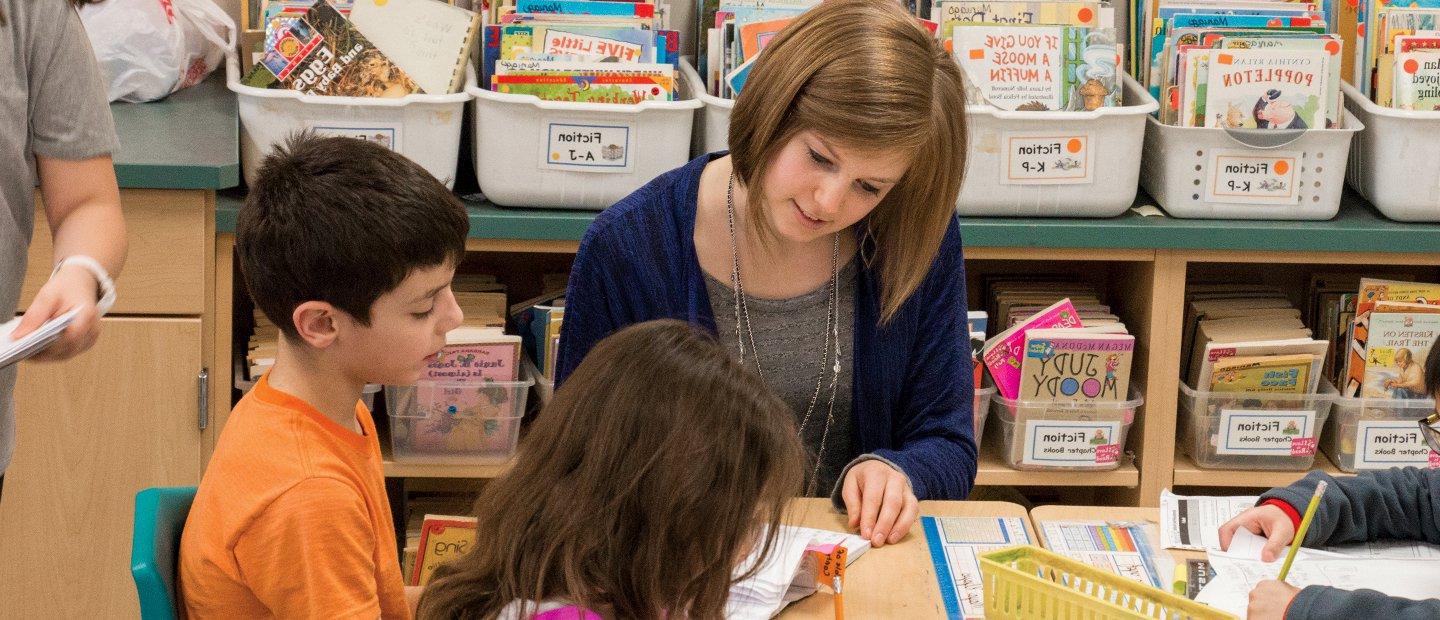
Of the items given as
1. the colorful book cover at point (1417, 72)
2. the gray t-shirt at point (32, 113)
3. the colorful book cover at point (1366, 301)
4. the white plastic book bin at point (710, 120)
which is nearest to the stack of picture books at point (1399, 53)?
the colorful book cover at point (1417, 72)

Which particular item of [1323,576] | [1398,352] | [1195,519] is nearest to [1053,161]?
[1398,352]

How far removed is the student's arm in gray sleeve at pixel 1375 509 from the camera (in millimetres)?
1606

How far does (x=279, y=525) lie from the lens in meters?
1.28

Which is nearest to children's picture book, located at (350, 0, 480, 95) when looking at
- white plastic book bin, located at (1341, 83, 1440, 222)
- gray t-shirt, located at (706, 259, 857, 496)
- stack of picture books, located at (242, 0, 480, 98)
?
stack of picture books, located at (242, 0, 480, 98)

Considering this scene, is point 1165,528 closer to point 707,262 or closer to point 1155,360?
point 707,262

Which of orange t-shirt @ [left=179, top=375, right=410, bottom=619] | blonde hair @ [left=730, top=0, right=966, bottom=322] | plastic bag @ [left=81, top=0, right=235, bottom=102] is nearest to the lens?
orange t-shirt @ [left=179, top=375, right=410, bottom=619]

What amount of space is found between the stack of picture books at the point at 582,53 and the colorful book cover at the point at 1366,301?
1206 mm

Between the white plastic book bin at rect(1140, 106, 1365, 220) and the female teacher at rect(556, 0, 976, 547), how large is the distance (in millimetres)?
691

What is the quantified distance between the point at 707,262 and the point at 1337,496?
77 centimetres

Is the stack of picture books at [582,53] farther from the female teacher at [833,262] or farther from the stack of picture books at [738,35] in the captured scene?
the female teacher at [833,262]

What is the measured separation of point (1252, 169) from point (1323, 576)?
1.00 m

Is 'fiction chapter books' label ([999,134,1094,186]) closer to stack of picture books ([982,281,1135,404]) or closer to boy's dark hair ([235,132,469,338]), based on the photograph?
stack of picture books ([982,281,1135,404])

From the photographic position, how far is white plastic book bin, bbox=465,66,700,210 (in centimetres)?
229

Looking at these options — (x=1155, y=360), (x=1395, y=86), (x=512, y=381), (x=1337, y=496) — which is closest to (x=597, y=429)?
(x=1337, y=496)
